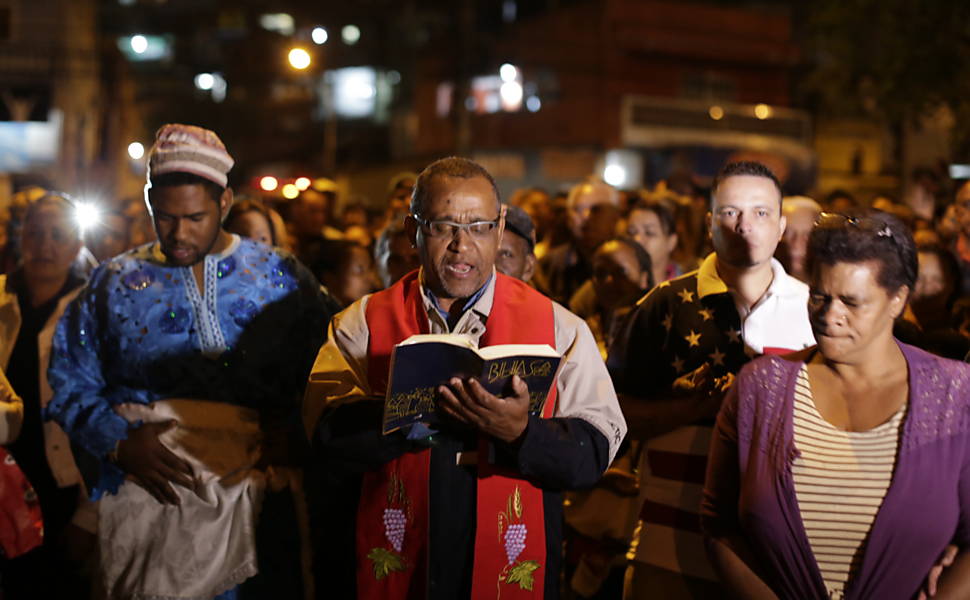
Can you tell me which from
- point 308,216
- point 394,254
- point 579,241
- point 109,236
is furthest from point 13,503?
point 109,236

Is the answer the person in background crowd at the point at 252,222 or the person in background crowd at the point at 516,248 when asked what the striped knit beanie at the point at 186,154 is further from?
the person in background crowd at the point at 252,222

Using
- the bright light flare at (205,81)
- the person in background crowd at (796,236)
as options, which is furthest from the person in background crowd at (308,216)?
the bright light flare at (205,81)

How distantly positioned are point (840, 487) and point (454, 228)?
1.41 meters

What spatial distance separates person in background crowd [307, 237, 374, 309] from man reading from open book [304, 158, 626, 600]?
3210 millimetres

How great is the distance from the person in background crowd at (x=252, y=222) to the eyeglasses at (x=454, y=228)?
139 inches

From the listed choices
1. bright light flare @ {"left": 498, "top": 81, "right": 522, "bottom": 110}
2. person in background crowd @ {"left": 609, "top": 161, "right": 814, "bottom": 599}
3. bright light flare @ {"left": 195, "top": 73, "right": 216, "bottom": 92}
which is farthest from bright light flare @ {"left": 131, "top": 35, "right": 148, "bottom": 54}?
person in background crowd @ {"left": 609, "top": 161, "right": 814, "bottom": 599}

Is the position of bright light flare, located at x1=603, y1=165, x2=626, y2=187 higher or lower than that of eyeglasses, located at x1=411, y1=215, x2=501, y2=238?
higher

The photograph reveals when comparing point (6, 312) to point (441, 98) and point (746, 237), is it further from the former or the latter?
point (441, 98)

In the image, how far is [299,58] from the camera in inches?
542

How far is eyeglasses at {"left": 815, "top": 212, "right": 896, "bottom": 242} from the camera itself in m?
3.35

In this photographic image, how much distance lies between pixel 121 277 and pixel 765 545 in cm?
268

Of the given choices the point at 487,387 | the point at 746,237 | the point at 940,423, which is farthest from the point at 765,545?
the point at 746,237

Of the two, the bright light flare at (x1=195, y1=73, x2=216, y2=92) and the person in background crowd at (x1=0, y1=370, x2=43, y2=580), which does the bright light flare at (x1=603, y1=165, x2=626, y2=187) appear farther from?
the person in background crowd at (x1=0, y1=370, x2=43, y2=580)

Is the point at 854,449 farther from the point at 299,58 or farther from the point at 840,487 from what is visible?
the point at 299,58
